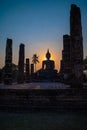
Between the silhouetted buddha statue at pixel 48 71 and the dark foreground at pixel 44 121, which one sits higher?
the silhouetted buddha statue at pixel 48 71

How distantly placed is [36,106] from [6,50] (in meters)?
8.73

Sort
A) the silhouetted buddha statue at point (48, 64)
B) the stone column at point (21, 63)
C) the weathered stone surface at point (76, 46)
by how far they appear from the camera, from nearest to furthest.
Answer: the weathered stone surface at point (76, 46), the stone column at point (21, 63), the silhouetted buddha statue at point (48, 64)

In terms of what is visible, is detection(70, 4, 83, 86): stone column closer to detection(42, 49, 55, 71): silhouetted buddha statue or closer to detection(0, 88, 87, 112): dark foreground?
detection(0, 88, 87, 112): dark foreground

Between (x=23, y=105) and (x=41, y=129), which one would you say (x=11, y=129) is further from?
(x=23, y=105)

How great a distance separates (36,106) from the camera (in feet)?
21.2

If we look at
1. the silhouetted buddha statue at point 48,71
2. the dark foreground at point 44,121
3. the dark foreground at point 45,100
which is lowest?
the dark foreground at point 44,121

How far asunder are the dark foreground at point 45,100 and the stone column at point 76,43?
1.62 m

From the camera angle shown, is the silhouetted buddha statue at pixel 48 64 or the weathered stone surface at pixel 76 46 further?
the silhouetted buddha statue at pixel 48 64

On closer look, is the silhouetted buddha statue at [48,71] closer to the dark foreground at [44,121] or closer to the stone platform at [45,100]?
the stone platform at [45,100]

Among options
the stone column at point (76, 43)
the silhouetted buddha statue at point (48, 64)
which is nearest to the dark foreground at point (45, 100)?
the stone column at point (76, 43)

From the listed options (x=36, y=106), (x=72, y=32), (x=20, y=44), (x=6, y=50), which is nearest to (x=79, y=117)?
(x=36, y=106)

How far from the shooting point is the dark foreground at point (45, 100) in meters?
6.41

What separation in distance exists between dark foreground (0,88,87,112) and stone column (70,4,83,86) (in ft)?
5.30

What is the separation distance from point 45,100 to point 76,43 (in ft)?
11.9
